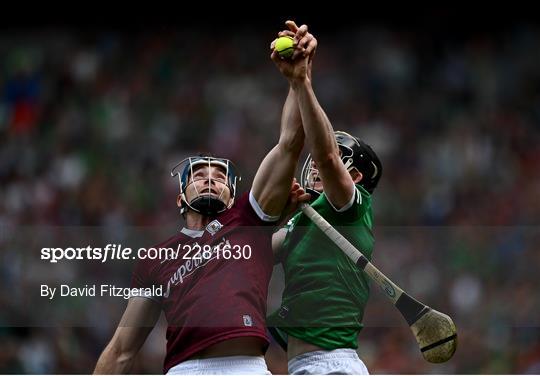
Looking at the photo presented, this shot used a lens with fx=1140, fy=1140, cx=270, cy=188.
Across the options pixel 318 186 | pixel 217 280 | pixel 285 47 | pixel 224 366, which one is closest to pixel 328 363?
pixel 224 366

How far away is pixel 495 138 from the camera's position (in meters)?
11.2

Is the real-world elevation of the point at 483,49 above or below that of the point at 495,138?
above

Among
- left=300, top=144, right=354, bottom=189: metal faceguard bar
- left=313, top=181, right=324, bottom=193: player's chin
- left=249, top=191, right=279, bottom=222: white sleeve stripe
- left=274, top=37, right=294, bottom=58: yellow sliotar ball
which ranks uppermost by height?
left=274, top=37, right=294, bottom=58: yellow sliotar ball

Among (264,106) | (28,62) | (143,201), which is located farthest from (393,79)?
(28,62)

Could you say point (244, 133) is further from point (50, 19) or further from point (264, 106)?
point (50, 19)

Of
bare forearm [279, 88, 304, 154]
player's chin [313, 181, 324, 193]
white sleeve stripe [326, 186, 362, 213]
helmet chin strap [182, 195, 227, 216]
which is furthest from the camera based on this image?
player's chin [313, 181, 324, 193]

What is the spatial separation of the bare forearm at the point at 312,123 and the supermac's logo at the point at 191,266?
0.55 metres

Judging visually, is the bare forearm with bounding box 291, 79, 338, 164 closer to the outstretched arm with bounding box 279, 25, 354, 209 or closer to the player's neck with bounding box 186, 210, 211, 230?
the outstretched arm with bounding box 279, 25, 354, 209

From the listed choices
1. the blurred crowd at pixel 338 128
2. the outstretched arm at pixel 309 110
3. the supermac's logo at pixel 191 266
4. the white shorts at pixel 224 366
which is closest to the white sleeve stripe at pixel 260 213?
the supermac's logo at pixel 191 266

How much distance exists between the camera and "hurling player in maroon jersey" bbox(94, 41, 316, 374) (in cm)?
455

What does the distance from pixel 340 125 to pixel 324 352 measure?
707cm

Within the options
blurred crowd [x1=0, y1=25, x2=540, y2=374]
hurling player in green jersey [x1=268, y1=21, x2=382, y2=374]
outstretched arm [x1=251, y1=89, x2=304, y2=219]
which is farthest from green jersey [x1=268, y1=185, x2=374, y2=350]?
blurred crowd [x1=0, y1=25, x2=540, y2=374]

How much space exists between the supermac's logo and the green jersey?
0.36 meters

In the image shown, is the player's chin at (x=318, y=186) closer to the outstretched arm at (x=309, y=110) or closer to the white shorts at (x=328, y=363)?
the outstretched arm at (x=309, y=110)
